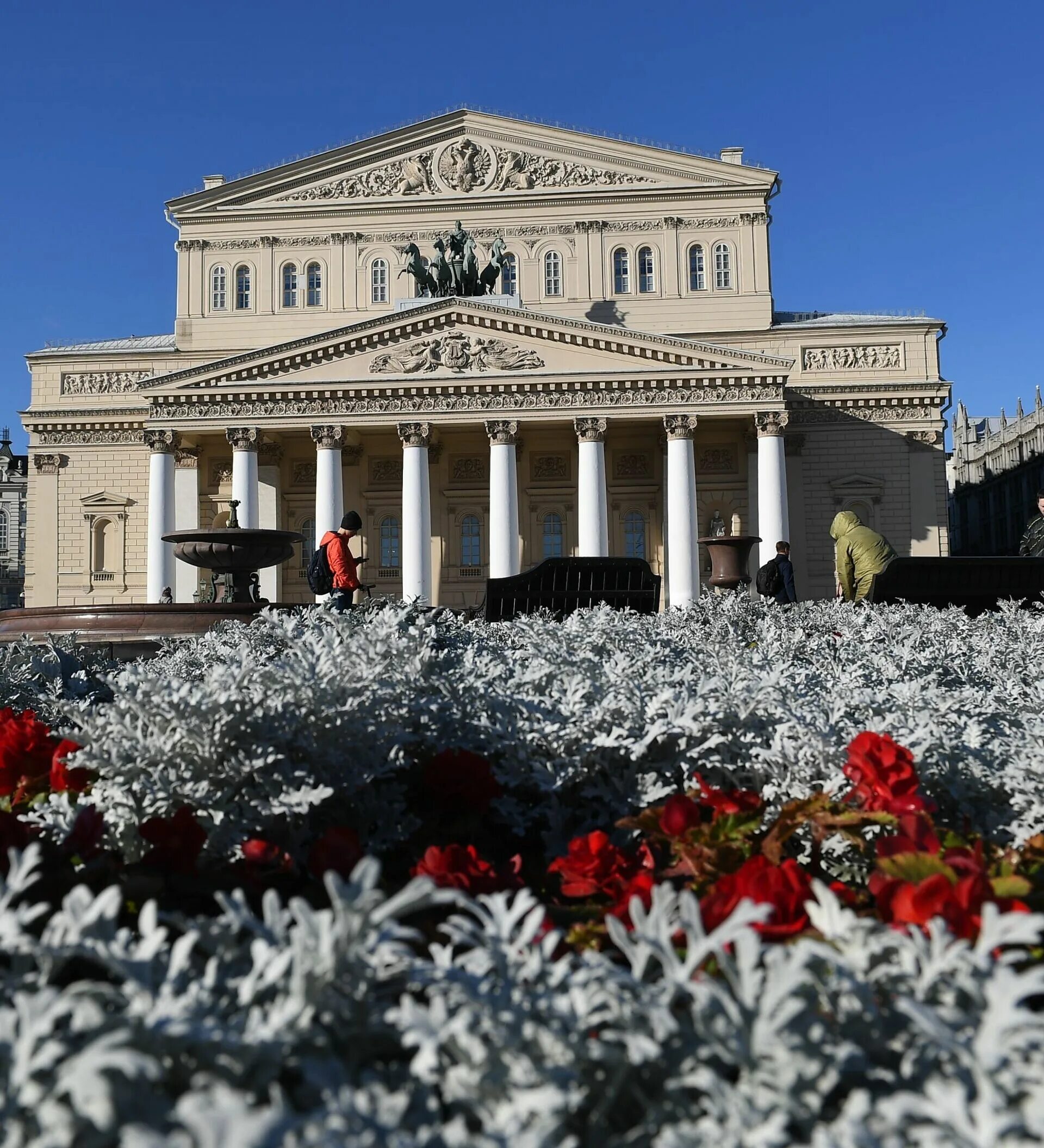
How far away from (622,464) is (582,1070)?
114 ft

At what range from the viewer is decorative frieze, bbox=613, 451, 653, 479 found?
35.6 meters

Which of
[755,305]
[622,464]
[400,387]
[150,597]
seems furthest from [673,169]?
[150,597]

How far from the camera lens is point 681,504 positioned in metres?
31.3

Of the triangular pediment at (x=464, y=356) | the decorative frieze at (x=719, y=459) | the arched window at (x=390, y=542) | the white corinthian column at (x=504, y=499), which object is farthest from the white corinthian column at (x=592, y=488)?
the arched window at (x=390, y=542)

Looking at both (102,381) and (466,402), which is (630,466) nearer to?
(466,402)

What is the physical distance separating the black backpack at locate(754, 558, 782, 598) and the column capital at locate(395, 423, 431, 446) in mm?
19373

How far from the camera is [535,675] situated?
3.92m

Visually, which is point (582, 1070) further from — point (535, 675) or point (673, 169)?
point (673, 169)

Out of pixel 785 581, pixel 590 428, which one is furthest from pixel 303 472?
pixel 785 581

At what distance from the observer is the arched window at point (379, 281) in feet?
123

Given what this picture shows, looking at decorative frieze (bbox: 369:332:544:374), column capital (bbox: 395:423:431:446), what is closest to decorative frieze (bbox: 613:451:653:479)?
decorative frieze (bbox: 369:332:544:374)

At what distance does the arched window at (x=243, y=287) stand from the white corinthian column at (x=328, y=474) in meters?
8.96

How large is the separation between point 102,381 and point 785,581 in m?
29.4

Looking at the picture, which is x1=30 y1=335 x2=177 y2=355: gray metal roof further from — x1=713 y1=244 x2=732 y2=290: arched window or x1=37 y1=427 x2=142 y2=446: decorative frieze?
x1=713 y1=244 x2=732 y2=290: arched window
